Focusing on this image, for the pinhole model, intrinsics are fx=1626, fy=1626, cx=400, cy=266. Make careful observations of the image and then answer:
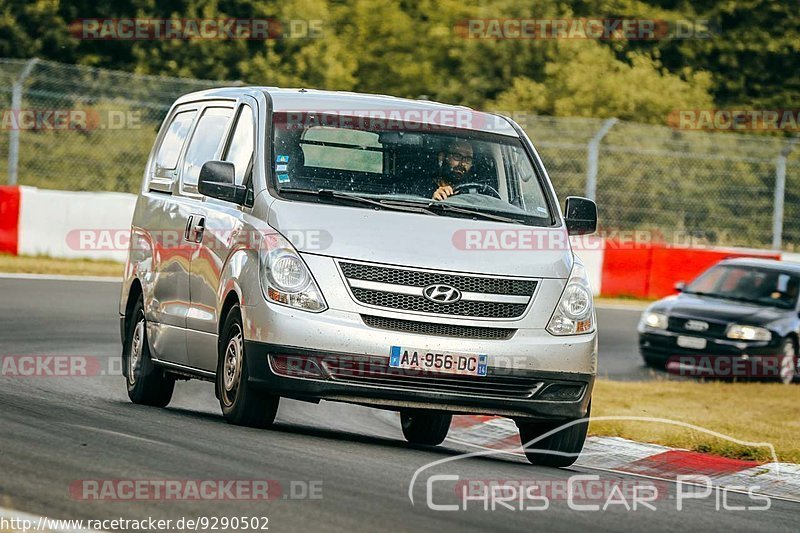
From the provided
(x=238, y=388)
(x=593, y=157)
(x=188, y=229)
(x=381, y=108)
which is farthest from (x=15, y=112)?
(x=238, y=388)

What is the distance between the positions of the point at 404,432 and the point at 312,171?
2.34 metres

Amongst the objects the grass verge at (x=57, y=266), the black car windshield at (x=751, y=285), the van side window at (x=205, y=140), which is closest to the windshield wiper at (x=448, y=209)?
the van side window at (x=205, y=140)

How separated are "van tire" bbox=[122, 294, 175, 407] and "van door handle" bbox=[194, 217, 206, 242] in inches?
44.3

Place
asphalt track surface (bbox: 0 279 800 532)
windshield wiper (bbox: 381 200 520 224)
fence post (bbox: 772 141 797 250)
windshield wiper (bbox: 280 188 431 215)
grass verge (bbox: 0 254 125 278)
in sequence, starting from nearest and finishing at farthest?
asphalt track surface (bbox: 0 279 800 532)
windshield wiper (bbox: 280 188 431 215)
windshield wiper (bbox: 381 200 520 224)
grass verge (bbox: 0 254 125 278)
fence post (bbox: 772 141 797 250)

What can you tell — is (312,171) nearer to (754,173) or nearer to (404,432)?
(404,432)

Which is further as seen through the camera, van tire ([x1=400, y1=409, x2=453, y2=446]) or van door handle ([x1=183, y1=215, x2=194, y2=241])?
van tire ([x1=400, y1=409, x2=453, y2=446])

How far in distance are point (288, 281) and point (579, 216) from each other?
7.27 ft

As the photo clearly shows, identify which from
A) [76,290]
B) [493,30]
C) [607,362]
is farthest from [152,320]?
[493,30]

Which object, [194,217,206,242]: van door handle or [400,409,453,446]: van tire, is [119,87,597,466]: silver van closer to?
[194,217,206,242]: van door handle

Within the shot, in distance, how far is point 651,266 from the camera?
87.1 feet

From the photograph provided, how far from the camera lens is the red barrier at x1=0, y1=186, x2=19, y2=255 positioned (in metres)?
22.7

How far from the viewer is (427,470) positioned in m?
7.86

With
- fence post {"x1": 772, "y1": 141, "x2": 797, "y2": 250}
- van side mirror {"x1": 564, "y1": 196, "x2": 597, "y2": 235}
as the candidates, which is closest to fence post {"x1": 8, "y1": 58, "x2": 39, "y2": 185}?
fence post {"x1": 772, "y1": 141, "x2": 797, "y2": 250}

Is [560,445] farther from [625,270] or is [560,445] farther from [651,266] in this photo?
[651,266]
